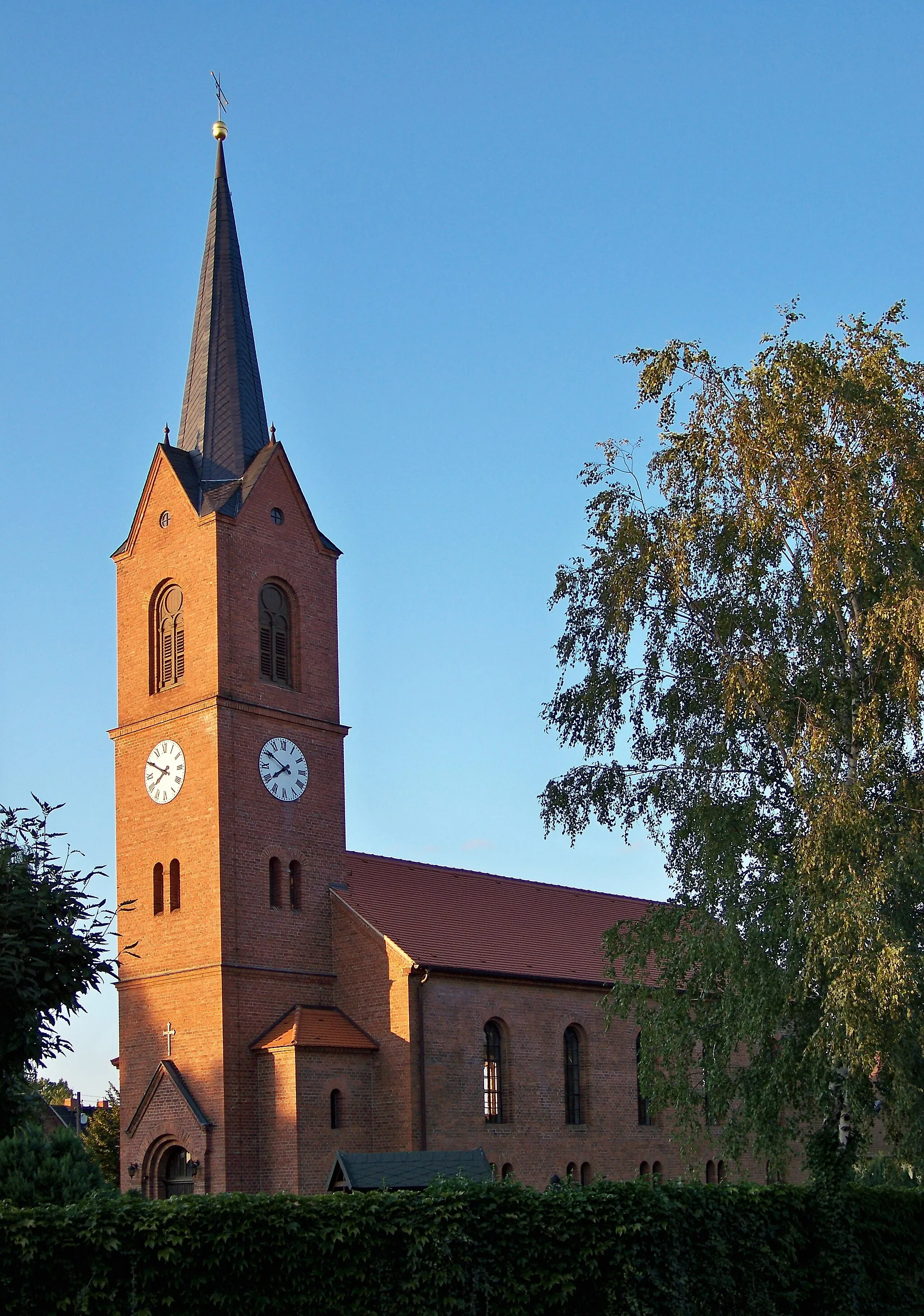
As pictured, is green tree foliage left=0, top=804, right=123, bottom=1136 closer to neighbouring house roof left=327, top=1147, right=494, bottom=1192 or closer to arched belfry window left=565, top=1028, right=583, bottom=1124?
neighbouring house roof left=327, top=1147, right=494, bottom=1192

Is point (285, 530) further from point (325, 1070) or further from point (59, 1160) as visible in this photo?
point (59, 1160)

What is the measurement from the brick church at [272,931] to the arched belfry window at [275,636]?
0.18 ft

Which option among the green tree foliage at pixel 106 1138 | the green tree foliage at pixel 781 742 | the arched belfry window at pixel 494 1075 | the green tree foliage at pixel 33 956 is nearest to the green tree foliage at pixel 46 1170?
the green tree foliage at pixel 33 956

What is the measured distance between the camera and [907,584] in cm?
2105

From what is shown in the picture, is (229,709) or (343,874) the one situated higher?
(229,709)

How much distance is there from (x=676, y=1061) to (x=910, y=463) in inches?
397

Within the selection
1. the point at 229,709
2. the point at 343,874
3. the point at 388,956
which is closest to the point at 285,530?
the point at 229,709

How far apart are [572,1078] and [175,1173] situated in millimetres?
10335

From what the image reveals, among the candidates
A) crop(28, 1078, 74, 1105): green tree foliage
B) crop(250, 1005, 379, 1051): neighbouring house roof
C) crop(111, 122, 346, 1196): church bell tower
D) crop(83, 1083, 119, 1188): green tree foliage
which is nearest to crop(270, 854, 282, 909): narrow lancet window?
crop(111, 122, 346, 1196): church bell tower

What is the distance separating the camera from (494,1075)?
112 ft

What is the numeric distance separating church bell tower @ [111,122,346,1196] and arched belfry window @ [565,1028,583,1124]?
6860 mm

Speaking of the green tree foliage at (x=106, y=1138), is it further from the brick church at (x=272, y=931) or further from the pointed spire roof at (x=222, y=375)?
the pointed spire roof at (x=222, y=375)

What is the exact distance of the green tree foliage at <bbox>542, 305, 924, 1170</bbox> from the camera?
20500 mm

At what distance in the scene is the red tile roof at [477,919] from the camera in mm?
34188
